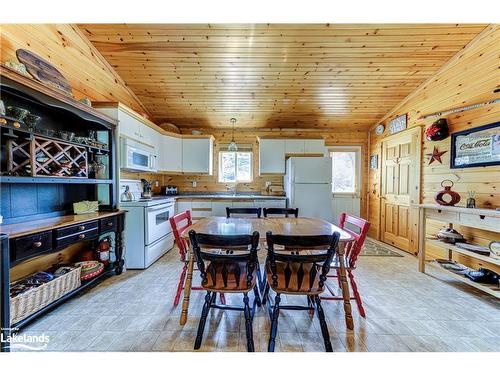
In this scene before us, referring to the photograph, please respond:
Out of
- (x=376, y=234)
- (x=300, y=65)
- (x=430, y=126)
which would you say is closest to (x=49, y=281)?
(x=300, y=65)

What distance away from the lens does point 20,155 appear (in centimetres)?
Result: 184

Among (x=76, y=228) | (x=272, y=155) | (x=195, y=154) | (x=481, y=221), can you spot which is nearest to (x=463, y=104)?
→ (x=481, y=221)

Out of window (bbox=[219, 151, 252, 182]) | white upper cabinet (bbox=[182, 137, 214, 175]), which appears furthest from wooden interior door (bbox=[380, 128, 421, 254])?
white upper cabinet (bbox=[182, 137, 214, 175])

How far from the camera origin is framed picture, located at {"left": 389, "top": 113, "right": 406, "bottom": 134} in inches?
150

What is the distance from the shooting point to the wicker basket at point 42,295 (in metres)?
1.56

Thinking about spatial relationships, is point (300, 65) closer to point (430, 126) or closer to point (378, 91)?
point (378, 91)

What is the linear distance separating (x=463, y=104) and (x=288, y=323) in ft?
11.3

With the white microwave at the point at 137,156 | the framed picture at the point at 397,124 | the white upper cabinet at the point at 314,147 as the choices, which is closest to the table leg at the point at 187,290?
the white microwave at the point at 137,156

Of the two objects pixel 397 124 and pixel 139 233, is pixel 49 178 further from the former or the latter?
pixel 397 124

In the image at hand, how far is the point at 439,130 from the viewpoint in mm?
2953

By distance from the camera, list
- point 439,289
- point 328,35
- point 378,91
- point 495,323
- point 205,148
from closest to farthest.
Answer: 1. point 495,323
2. point 439,289
3. point 328,35
4. point 378,91
5. point 205,148

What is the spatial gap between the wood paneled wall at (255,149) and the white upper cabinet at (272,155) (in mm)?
371

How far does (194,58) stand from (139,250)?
2.77 m
